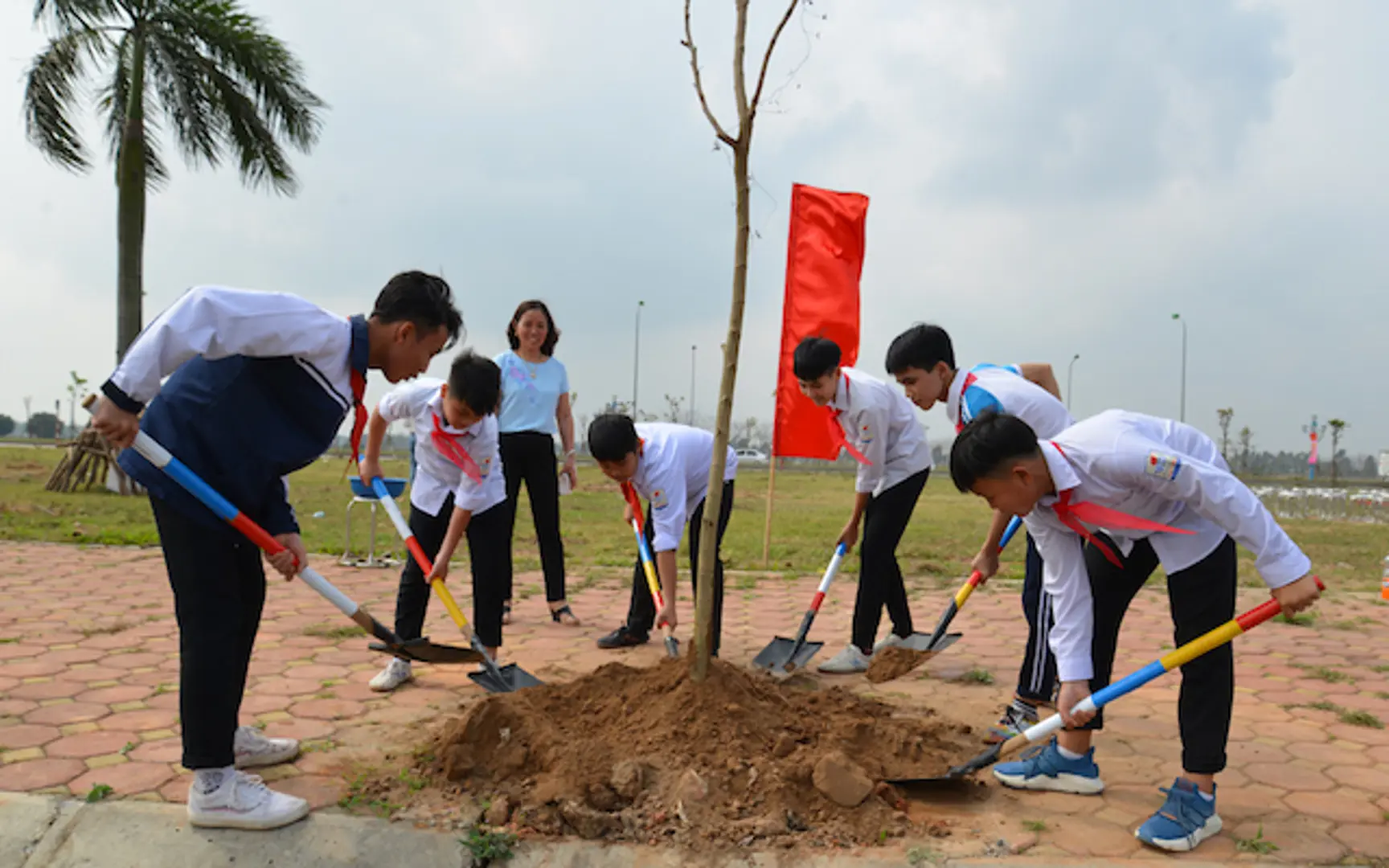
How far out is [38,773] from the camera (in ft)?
9.14

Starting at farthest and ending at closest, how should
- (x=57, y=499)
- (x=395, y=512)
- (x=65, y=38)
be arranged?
(x=57, y=499) → (x=65, y=38) → (x=395, y=512)

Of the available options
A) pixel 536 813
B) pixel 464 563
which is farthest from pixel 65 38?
pixel 536 813

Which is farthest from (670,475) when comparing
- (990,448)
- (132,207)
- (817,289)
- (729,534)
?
(132,207)

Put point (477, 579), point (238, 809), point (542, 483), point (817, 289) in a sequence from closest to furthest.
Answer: point (238, 809)
point (477, 579)
point (542, 483)
point (817, 289)

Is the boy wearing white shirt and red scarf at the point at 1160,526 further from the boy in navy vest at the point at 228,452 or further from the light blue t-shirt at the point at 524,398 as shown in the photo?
the light blue t-shirt at the point at 524,398

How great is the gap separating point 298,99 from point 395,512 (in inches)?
440

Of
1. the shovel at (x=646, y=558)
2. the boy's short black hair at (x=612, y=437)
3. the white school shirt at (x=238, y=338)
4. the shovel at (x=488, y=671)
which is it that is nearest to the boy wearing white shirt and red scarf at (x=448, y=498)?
the shovel at (x=488, y=671)

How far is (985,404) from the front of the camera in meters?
3.43

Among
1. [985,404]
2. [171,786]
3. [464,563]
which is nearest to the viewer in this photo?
[171,786]

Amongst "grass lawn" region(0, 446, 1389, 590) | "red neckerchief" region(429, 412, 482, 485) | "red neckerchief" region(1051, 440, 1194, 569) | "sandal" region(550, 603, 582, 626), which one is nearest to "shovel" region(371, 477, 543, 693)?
"red neckerchief" region(429, 412, 482, 485)

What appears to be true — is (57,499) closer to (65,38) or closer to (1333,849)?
(65,38)

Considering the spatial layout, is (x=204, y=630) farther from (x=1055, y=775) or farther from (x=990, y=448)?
(x=1055, y=775)

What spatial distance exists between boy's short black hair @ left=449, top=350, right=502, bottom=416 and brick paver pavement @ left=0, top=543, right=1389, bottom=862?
1.26m

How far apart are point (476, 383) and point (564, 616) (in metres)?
2.31
